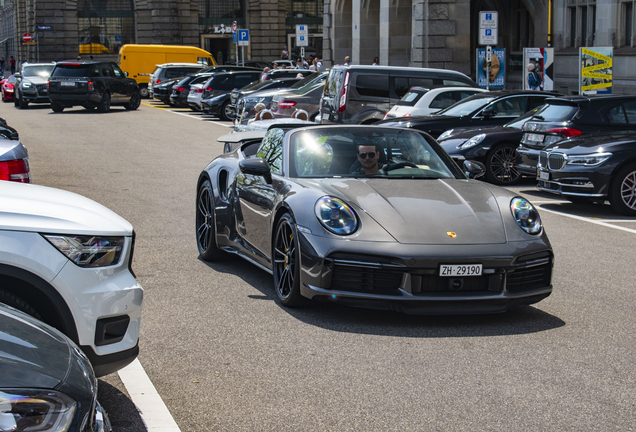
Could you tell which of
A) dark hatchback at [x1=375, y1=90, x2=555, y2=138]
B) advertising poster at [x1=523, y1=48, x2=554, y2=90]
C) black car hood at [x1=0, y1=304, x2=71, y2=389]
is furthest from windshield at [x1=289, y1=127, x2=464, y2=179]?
advertising poster at [x1=523, y1=48, x2=554, y2=90]

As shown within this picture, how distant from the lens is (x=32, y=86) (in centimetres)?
3534

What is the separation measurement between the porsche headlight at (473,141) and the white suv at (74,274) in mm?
10858

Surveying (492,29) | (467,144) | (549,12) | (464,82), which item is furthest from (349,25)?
(467,144)

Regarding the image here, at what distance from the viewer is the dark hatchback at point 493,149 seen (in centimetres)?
1435

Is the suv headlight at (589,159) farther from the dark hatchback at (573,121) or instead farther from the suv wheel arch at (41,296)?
the suv wheel arch at (41,296)

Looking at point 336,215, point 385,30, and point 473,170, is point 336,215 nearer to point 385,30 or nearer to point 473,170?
point 473,170

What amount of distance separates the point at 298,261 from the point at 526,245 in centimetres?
153

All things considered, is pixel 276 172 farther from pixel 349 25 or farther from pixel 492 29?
pixel 349 25

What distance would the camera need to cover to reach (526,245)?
19.2 feet

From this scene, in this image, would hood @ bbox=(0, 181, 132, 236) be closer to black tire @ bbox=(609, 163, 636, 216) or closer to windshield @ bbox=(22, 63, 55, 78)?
black tire @ bbox=(609, 163, 636, 216)

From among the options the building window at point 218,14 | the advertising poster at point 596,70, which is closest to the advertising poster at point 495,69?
the advertising poster at point 596,70

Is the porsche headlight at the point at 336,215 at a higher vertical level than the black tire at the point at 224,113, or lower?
higher

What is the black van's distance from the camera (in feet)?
61.8

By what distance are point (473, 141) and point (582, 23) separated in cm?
1634
